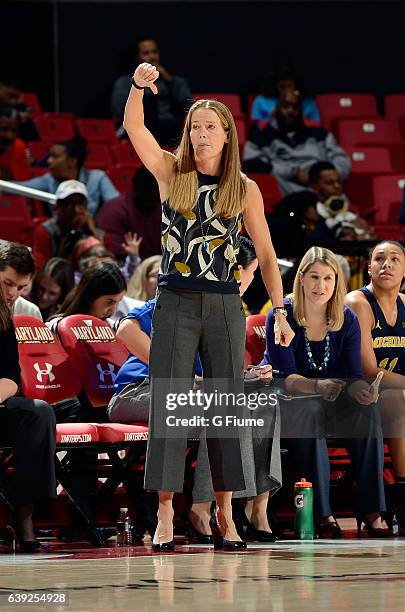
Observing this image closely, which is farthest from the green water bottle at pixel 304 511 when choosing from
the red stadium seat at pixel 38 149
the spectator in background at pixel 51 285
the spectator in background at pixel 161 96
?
the red stadium seat at pixel 38 149

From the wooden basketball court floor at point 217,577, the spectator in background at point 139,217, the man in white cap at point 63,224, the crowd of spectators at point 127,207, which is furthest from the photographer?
the spectator in background at point 139,217

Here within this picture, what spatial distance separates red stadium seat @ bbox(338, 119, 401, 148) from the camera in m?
13.4

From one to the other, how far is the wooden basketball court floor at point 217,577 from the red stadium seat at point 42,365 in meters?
0.97

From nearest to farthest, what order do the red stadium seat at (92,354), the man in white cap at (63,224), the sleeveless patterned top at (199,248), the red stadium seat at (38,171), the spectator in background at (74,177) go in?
the sleeveless patterned top at (199,248), the red stadium seat at (92,354), the man in white cap at (63,224), the spectator in background at (74,177), the red stadium seat at (38,171)

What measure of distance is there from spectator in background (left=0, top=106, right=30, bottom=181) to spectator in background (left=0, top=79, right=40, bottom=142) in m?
0.80

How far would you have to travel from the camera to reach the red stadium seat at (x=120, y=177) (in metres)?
11.6

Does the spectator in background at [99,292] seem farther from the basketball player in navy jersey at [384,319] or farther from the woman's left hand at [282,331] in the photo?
the woman's left hand at [282,331]

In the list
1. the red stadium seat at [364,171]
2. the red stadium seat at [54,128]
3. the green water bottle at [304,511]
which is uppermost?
the red stadium seat at [54,128]

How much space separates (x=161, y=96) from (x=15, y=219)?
3.17m

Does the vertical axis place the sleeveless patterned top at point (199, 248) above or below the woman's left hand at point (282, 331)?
above

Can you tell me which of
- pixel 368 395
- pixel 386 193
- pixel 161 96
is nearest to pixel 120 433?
pixel 368 395

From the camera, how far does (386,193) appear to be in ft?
40.9

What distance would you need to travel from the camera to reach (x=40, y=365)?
6051 millimetres

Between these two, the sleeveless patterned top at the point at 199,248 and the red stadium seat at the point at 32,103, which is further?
the red stadium seat at the point at 32,103
